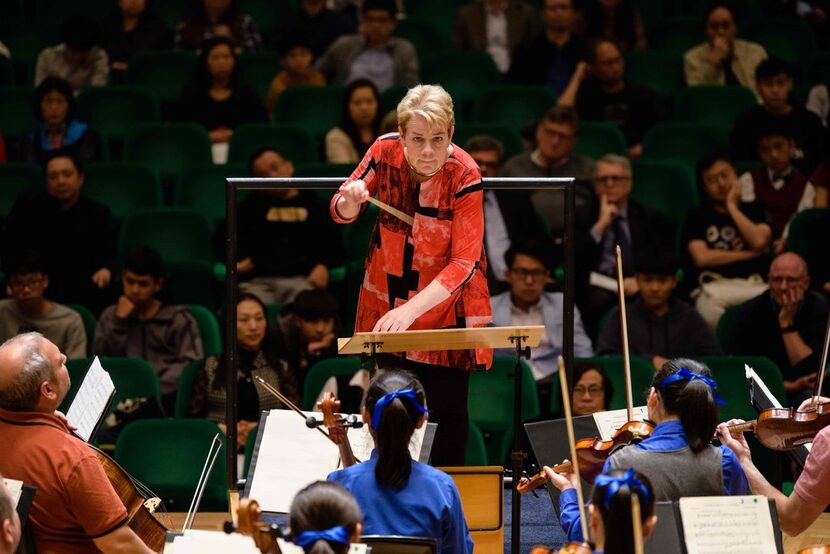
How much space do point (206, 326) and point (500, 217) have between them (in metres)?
1.63

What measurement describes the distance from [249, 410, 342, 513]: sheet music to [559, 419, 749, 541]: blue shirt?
3.18 ft

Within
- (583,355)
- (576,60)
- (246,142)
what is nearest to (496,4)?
(576,60)

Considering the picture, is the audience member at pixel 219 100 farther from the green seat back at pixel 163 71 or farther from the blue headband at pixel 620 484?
the blue headband at pixel 620 484

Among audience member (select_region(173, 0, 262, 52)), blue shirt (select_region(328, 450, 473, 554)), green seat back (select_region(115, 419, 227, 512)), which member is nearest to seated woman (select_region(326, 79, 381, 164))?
audience member (select_region(173, 0, 262, 52))

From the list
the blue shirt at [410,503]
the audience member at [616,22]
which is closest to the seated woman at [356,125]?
the audience member at [616,22]

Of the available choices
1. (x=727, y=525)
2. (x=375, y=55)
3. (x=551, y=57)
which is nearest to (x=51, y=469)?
(x=727, y=525)

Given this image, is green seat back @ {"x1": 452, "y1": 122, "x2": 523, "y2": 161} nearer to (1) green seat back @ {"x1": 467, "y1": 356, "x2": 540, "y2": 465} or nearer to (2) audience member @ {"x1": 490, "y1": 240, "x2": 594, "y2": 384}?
(2) audience member @ {"x1": 490, "y1": 240, "x2": 594, "y2": 384}

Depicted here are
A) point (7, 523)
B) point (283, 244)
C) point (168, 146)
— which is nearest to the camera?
point (7, 523)

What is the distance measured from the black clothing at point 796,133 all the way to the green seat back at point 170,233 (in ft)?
10.2

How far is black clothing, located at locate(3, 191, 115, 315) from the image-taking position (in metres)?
6.72

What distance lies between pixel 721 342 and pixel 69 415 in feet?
11.4

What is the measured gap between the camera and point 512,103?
310 inches

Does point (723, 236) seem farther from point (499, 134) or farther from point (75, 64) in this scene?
point (75, 64)

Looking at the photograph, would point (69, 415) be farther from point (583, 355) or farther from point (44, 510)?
point (583, 355)
